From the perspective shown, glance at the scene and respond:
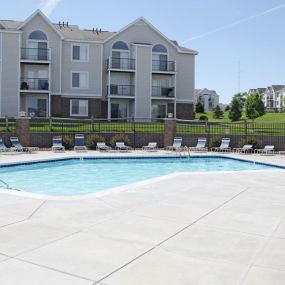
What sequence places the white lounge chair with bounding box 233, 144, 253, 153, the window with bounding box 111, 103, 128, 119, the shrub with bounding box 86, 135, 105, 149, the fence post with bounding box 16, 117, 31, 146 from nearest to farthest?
the white lounge chair with bounding box 233, 144, 253, 153, the fence post with bounding box 16, 117, 31, 146, the shrub with bounding box 86, 135, 105, 149, the window with bounding box 111, 103, 128, 119

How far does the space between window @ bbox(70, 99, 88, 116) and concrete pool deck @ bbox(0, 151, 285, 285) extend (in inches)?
1144

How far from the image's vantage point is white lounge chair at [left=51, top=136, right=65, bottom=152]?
23438 millimetres

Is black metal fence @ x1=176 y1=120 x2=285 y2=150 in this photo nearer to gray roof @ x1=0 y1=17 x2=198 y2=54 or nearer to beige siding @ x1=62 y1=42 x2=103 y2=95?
beige siding @ x1=62 y1=42 x2=103 y2=95

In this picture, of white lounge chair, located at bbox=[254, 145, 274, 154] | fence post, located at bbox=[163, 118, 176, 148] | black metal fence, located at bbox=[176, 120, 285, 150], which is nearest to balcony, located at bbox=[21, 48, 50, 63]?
fence post, located at bbox=[163, 118, 176, 148]

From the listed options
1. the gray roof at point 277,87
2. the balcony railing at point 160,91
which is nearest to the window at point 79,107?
the balcony railing at point 160,91

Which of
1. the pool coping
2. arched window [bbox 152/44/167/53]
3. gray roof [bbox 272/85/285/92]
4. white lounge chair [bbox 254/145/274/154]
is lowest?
the pool coping

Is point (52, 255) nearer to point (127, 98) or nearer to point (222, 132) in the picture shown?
point (222, 132)

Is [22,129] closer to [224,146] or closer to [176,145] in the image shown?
[176,145]

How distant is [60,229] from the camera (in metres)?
6.83

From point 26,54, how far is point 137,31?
35.1 ft

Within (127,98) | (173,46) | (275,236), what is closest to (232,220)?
(275,236)

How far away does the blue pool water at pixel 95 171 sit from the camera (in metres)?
14.6

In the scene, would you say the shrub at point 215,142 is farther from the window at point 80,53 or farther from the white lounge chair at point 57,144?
the window at point 80,53

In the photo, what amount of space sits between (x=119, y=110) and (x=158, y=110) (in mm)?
3980
